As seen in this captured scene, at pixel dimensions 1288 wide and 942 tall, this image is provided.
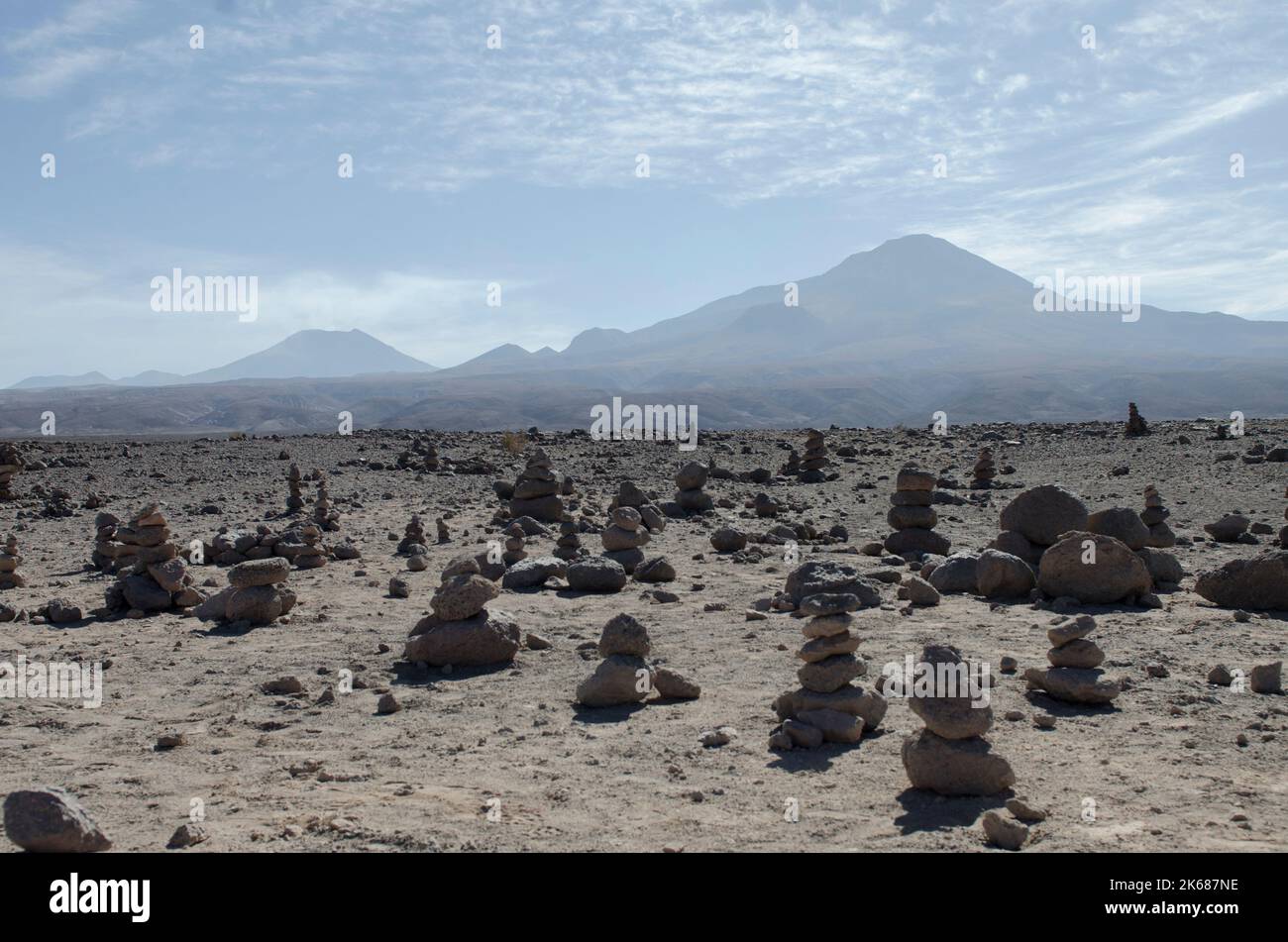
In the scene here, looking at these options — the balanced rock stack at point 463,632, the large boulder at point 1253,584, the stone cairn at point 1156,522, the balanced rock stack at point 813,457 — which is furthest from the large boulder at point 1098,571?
the balanced rock stack at point 813,457

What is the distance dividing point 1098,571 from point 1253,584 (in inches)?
57.9

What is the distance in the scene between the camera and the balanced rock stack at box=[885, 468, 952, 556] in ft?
48.1

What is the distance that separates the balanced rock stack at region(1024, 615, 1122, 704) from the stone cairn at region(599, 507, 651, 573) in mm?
6536

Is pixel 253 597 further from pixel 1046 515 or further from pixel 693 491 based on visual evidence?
pixel 693 491

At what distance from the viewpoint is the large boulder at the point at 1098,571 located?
10984 mm

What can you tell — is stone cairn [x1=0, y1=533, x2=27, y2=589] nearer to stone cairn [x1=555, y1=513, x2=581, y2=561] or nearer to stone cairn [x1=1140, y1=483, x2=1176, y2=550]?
stone cairn [x1=555, y1=513, x2=581, y2=561]

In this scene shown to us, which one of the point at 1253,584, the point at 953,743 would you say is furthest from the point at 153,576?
the point at 1253,584

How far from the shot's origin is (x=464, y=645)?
30.7 feet

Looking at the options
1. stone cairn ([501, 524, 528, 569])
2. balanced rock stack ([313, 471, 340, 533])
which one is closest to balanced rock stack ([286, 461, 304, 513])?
balanced rock stack ([313, 471, 340, 533])

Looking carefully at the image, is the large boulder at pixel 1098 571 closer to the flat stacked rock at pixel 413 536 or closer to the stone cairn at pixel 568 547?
the stone cairn at pixel 568 547

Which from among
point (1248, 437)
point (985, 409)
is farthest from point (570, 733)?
point (985, 409)

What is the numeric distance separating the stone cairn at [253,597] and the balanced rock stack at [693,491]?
29.9ft

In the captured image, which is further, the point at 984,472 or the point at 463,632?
the point at 984,472
